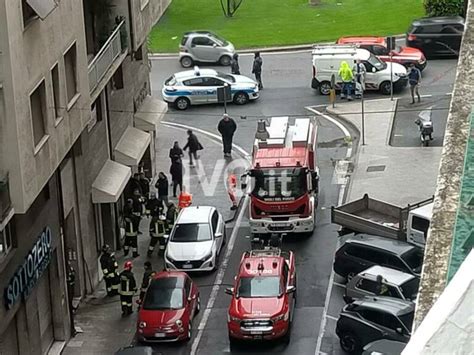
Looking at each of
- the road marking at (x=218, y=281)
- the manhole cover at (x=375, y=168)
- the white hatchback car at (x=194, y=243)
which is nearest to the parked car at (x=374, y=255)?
the road marking at (x=218, y=281)

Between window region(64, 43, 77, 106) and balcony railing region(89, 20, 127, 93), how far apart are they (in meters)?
1.55

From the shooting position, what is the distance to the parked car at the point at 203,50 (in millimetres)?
47219

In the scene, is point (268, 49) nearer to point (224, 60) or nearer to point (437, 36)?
point (224, 60)

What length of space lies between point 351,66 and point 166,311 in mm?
21050

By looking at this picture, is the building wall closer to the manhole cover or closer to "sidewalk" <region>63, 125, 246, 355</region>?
"sidewalk" <region>63, 125, 246, 355</region>

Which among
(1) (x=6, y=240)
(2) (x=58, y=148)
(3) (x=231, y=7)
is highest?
(2) (x=58, y=148)

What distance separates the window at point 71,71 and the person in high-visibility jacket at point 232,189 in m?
9.95

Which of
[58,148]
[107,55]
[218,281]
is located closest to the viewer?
[58,148]

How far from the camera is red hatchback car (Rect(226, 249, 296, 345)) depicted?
2273cm

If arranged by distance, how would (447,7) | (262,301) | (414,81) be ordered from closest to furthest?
(262,301) < (414,81) < (447,7)

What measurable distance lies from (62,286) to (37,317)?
5.49 feet

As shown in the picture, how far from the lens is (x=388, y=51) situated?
43.4m

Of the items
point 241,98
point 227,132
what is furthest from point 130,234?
point 241,98

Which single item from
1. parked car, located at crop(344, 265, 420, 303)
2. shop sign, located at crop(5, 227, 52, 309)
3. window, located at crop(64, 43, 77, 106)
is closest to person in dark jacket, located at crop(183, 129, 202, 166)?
parked car, located at crop(344, 265, 420, 303)
